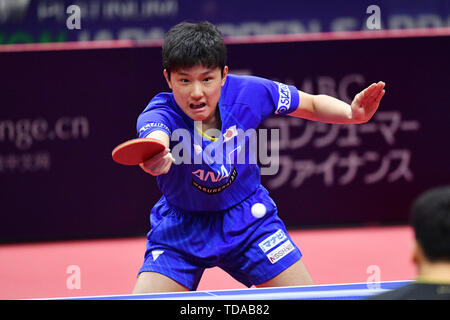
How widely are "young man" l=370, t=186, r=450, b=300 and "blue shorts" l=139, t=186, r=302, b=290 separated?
4.67 feet

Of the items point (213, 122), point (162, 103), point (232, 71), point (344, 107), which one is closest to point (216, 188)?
point (213, 122)

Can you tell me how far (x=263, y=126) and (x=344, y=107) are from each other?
2531mm

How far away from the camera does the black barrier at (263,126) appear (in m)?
5.50

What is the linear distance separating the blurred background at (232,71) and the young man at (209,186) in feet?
8.33

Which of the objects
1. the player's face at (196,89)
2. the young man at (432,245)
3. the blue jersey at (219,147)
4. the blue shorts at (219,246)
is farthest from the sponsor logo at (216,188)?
the young man at (432,245)

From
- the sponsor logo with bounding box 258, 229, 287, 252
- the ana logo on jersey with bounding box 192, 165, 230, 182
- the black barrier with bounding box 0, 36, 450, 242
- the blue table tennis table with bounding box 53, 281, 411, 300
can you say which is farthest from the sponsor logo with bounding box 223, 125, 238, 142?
the black barrier with bounding box 0, 36, 450, 242

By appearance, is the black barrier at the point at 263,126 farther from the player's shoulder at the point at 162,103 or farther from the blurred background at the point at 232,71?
the player's shoulder at the point at 162,103

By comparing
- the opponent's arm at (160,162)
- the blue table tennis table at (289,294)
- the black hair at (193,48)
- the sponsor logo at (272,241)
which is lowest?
the blue table tennis table at (289,294)

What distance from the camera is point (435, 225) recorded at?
5.00ft

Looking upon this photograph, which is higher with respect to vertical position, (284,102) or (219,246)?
(284,102)

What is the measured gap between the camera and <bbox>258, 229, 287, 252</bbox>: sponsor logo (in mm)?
3000

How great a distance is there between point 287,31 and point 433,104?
132cm

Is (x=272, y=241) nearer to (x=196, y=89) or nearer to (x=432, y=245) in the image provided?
(x=196, y=89)
